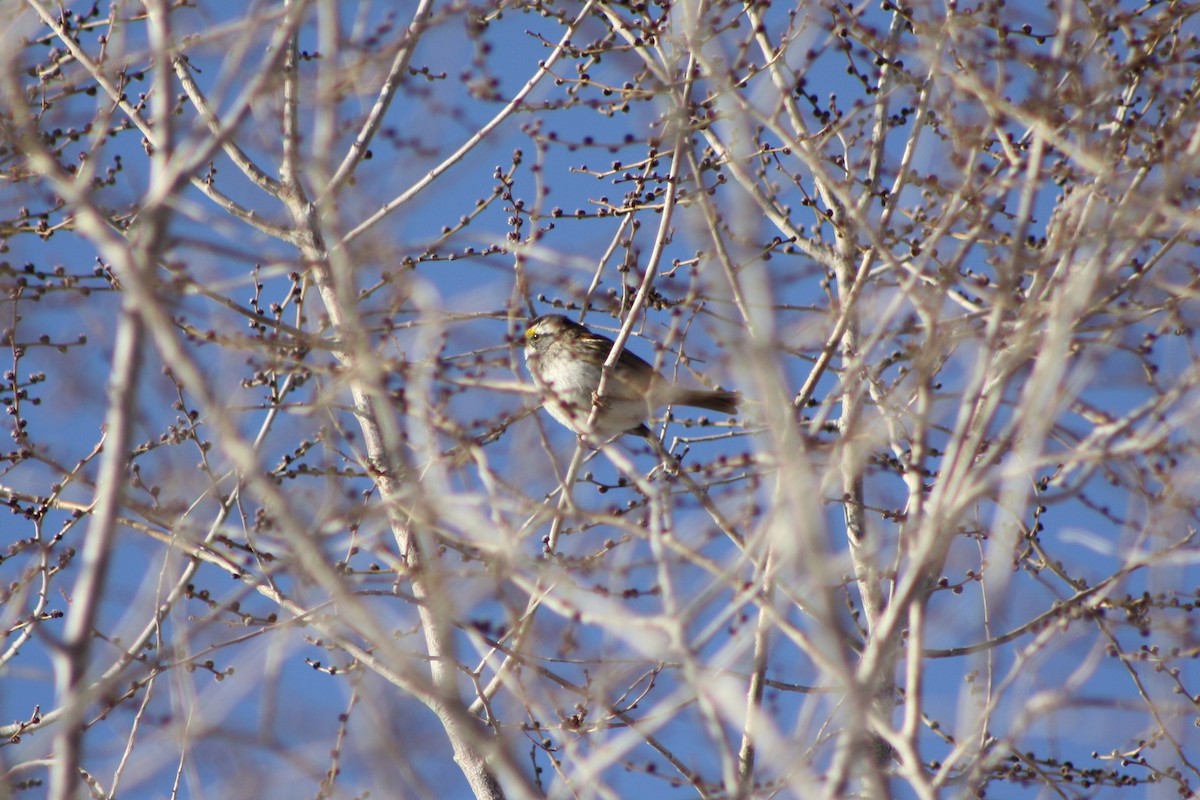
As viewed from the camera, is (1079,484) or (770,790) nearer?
(1079,484)

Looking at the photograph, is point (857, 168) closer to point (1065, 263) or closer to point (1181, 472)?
point (1065, 263)

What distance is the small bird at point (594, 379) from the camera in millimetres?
5859

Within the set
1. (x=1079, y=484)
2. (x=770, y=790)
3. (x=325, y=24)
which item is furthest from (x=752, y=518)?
(x=325, y=24)

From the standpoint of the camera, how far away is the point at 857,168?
5117 millimetres

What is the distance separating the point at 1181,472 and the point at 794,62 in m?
2.26

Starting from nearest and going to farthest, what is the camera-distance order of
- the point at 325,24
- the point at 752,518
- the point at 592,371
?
the point at 325,24 → the point at 752,518 → the point at 592,371

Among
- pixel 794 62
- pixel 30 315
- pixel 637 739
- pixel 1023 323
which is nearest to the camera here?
pixel 637 739

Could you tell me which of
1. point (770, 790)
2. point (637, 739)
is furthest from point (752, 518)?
point (637, 739)

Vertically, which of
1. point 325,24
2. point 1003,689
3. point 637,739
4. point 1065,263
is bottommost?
point 1003,689

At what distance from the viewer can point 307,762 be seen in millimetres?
3074

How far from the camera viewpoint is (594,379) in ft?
22.3

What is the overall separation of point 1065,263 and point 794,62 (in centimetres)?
168

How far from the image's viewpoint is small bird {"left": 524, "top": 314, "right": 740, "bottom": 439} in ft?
19.2

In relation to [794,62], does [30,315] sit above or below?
above
